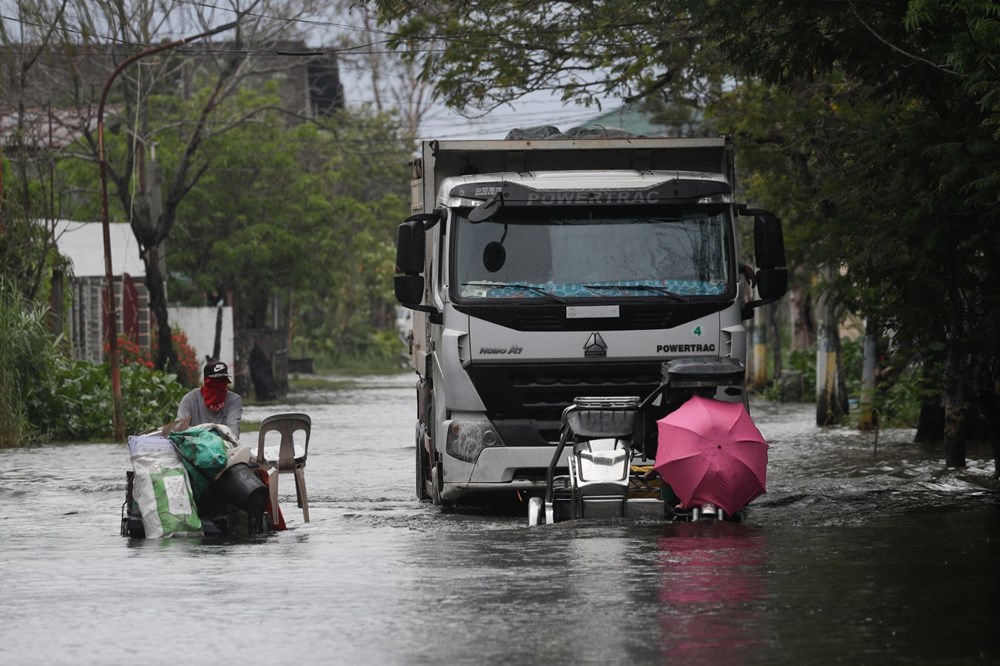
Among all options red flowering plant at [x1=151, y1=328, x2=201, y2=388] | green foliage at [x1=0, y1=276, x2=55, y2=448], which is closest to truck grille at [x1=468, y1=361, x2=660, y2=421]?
green foliage at [x1=0, y1=276, x2=55, y2=448]

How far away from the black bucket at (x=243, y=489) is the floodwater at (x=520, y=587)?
37cm

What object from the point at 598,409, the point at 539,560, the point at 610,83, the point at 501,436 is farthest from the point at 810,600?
the point at 610,83

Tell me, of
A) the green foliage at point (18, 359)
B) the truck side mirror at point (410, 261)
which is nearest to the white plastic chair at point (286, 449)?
the truck side mirror at point (410, 261)

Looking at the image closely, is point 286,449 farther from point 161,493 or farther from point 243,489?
point 161,493

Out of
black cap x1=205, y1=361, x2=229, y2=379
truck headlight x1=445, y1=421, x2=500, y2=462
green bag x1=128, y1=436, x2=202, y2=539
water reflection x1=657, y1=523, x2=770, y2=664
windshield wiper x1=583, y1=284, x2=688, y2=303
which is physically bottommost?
water reflection x1=657, y1=523, x2=770, y2=664

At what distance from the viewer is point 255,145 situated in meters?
43.4

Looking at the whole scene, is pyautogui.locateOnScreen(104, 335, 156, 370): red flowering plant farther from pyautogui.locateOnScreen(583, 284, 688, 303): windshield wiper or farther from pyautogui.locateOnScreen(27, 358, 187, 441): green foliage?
pyautogui.locateOnScreen(583, 284, 688, 303): windshield wiper

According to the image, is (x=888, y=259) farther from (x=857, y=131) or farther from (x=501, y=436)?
(x=501, y=436)

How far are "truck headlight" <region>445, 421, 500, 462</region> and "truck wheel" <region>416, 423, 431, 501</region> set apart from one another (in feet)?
5.93

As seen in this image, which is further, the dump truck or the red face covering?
the red face covering

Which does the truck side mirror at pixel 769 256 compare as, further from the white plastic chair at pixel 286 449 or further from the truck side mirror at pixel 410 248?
the white plastic chair at pixel 286 449

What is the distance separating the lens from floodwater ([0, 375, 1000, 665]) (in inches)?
305

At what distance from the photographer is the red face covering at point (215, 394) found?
46.5 feet

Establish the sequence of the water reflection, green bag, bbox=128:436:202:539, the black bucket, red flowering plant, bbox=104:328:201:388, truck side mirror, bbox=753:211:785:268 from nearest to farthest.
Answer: the water reflection, green bag, bbox=128:436:202:539, the black bucket, truck side mirror, bbox=753:211:785:268, red flowering plant, bbox=104:328:201:388
